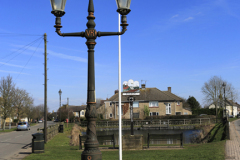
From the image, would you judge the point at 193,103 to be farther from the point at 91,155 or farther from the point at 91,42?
the point at 91,155

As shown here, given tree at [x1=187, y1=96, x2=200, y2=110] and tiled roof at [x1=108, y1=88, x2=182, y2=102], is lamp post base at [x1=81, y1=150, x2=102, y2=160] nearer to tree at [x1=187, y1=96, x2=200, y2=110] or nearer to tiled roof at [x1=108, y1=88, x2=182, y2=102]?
tiled roof at [x1=108, y1=88, x2=182, y2=102]

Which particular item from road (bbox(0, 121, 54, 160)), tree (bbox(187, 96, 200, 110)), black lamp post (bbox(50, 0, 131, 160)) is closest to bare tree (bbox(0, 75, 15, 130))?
road (bbox(0, 121, 54, 160))

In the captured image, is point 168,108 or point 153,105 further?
point 153,105

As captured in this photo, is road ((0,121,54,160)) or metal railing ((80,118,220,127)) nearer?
road ((0,121,54,160))

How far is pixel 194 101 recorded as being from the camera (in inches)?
3910

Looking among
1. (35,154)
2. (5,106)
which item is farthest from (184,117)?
(35,154)

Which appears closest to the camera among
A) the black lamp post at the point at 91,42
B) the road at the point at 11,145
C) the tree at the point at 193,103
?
the black lamp post at the point at 91,42

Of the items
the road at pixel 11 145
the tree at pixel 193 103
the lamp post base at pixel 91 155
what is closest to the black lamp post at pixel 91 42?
the lamp post base at pixel 91 155

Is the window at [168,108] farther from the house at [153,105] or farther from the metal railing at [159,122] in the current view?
the metal railing at [159,122]

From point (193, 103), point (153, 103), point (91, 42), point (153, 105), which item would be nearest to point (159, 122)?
point (153, 105)

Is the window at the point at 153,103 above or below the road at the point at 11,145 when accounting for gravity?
above

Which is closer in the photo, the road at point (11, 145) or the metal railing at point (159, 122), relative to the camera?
the road at point (11, 145)

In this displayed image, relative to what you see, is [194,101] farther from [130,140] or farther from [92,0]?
[92,0]

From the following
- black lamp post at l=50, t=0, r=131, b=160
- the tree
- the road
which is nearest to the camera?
black lamp post at l=50, t=0, r=131, b=160
